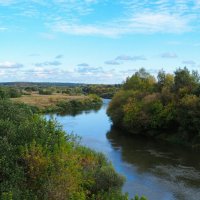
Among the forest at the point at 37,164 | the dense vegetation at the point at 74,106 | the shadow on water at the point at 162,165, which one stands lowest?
the shadow on water at the point at 162,165

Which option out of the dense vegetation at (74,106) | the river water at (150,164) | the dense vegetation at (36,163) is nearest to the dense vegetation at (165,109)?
the river water at (150,164)

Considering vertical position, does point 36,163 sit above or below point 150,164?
above

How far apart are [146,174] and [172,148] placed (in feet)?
45.5

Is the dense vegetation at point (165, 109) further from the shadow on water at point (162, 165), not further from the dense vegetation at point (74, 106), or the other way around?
the dense vegetation at point (74, 106)

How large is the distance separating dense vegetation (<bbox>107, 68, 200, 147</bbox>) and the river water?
2.83 meters

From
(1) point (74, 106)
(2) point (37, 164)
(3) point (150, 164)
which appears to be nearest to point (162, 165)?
(3) point (150, 164)

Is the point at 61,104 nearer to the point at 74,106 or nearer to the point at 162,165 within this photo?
the point at 74,106

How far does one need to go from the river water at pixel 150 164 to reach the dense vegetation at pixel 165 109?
2825 mm

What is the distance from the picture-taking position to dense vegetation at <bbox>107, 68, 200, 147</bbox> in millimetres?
51656

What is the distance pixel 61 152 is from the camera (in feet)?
62.0

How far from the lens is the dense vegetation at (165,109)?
51.7 m

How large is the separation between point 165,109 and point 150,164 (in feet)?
62.1

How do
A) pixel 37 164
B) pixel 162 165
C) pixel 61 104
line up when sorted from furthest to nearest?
1. pixel 61 104
2. pixel 162 165
3. pixel 37 164

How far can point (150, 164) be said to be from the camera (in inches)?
1571
